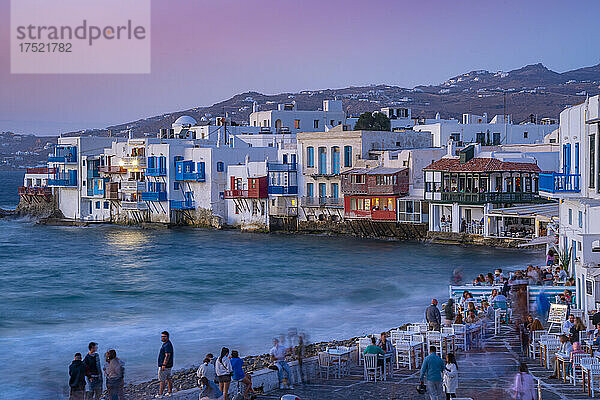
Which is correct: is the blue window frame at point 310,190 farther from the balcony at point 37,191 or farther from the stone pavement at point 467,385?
the stone pavement at point 467,385

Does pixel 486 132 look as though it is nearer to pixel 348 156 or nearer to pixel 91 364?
pixel 348 156

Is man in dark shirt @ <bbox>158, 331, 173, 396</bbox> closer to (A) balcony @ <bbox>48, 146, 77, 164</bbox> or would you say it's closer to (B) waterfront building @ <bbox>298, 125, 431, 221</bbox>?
(B) waterfront building @ <bbox>298, 125, 431, 221</bbox>

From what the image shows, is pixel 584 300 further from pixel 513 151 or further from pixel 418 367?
pixel 513 151

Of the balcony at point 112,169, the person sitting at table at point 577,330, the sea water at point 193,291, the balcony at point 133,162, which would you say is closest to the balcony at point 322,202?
the sea water at point 193,291

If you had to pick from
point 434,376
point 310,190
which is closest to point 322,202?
point 310,190

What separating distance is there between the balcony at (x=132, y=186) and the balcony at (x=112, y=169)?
104cm

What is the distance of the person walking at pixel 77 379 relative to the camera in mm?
14148

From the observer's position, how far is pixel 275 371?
14867mm

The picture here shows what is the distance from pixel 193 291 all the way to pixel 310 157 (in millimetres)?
23499

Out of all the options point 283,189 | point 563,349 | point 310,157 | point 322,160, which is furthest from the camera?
point 310,157

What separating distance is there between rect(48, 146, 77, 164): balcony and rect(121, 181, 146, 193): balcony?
8457mm

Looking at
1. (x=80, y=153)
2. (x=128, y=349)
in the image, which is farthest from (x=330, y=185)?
(x=128, y=349)

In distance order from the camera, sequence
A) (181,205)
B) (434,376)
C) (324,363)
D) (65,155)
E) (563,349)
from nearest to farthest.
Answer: (434,376) → (563,349) → (324,363) → (181,205) → (65,155)

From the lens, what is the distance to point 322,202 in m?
60.8
